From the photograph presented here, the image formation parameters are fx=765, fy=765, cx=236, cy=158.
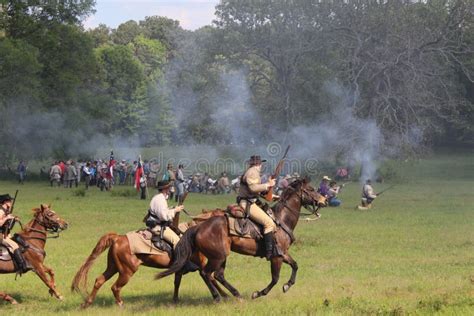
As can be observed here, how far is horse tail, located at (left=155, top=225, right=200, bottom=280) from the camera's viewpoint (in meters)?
13.4

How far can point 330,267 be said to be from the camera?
58.5 ft

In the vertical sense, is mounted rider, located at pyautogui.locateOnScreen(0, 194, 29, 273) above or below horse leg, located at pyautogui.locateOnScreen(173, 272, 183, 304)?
above

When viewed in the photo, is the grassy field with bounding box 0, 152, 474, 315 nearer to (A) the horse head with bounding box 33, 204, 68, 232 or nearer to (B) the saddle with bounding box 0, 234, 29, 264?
(B) the saddle with bounding box 0, 234, 29, 264

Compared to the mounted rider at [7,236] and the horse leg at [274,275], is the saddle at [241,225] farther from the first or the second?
the mounted rider at [7,236]

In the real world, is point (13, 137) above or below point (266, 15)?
below

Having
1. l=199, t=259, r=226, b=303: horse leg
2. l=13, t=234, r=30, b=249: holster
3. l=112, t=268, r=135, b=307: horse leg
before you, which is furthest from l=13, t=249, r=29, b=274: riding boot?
l=199, t=259, r=226, b=303: horse leg

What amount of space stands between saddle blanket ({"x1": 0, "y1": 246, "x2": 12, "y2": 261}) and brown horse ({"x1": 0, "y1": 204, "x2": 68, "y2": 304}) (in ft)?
0.21

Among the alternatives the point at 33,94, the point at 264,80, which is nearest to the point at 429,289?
the point at 33,94

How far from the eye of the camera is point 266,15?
167 ft

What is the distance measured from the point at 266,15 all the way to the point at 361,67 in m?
8.18

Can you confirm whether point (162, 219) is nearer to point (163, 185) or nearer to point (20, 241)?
point (163, 185)

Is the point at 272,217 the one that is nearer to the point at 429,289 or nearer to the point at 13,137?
the point at 429,289

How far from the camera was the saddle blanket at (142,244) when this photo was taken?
13633mm

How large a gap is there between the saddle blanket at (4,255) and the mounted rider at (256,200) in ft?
14.2
